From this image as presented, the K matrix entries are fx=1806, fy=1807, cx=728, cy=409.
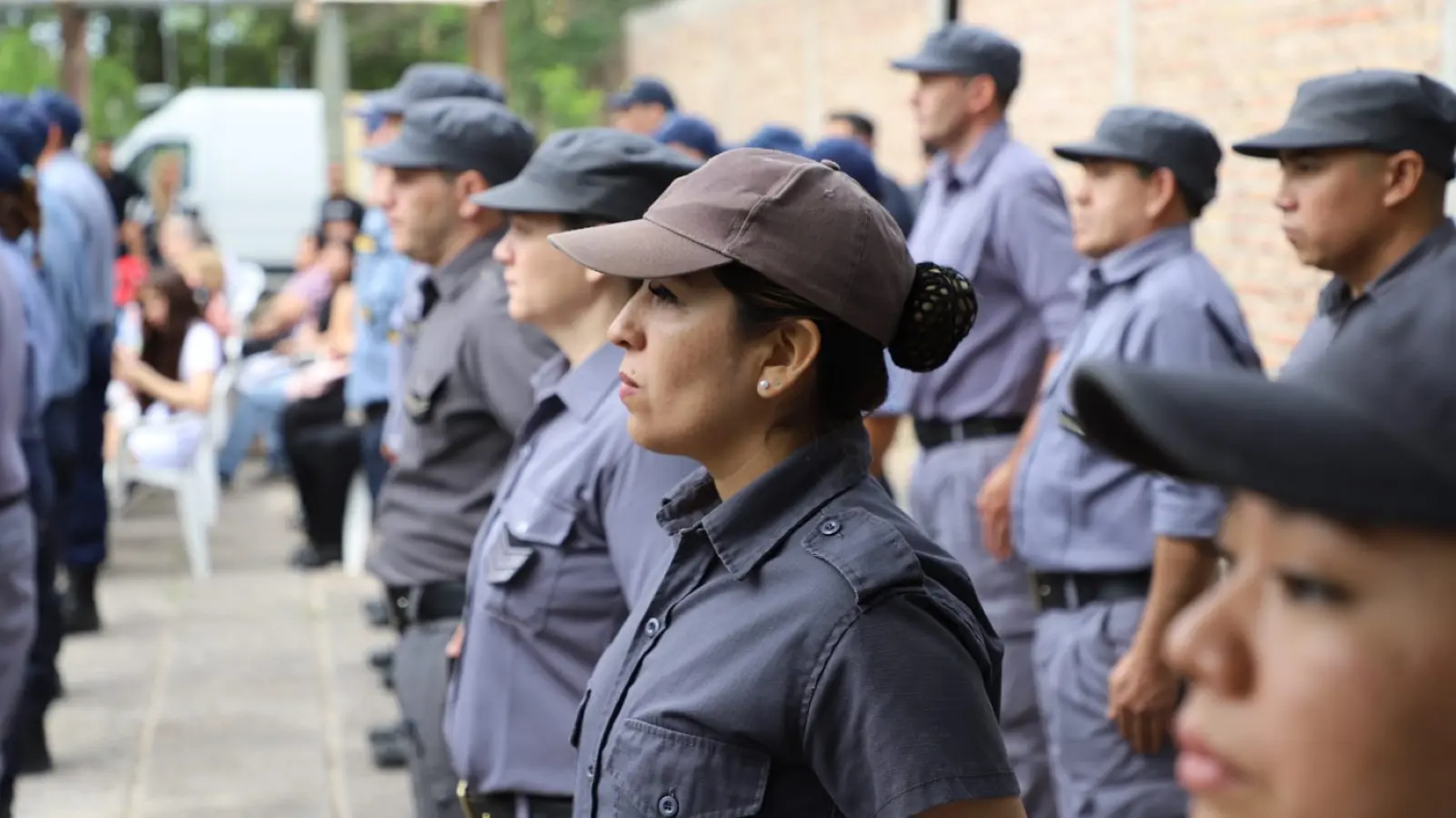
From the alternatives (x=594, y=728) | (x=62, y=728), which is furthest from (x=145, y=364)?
(x=594, y=728)

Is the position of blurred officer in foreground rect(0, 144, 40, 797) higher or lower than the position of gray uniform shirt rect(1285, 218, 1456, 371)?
lower

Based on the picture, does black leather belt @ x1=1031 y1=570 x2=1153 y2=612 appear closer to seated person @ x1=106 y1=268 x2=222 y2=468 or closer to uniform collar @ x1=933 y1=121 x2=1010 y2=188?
uniform collar @ x1=933 y1=121 x2=1010 y2=188

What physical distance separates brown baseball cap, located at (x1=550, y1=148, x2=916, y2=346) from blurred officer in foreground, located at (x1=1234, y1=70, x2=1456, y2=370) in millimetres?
1557

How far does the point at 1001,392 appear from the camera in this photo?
5016 mm

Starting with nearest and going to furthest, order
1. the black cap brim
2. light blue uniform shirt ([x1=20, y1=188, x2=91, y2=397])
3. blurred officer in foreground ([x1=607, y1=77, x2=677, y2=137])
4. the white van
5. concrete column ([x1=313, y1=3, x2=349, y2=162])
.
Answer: the black cap brim < light blue uniform shirt ([x1=20, y1=188, x2=91, y2=397]) < blurred officer in foreground ([x1=607, y1=77, x2=677, y2=137]) < concrete column ([x1=313, y1=3, x2=349, y2=162]) < the white van

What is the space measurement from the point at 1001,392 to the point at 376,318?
3.78 metres

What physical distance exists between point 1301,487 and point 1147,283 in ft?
11.1

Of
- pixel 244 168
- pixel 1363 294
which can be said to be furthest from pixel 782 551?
pixel 244 168

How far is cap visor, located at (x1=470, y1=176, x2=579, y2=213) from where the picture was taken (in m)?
3.28

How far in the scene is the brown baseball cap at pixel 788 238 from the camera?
6.84 ft

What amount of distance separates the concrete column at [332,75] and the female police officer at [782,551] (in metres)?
9.94

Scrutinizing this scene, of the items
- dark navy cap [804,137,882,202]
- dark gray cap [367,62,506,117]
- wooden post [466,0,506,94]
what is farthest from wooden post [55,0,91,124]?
dark navy cap [804,137,882,202]

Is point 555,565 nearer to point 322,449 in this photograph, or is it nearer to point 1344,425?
point 1344,425

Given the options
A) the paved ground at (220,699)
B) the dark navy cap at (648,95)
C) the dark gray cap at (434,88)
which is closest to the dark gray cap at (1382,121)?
the dark gray cap at (434,88)
